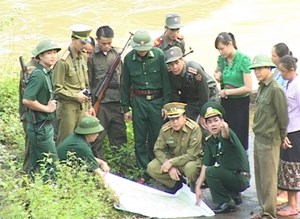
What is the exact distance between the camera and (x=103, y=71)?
807 centimetres

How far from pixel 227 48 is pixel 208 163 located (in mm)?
1184

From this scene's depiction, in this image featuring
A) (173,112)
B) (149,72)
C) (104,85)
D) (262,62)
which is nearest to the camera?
(262,62)

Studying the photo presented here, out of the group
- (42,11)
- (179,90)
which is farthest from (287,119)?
(42,11)

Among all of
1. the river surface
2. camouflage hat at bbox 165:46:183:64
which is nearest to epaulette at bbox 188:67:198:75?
camouflage hat at bbox 165:46:183:64

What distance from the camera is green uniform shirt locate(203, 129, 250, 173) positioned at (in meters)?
6.89

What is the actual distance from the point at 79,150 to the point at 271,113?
182cm

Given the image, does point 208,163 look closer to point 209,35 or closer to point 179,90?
point 179,90

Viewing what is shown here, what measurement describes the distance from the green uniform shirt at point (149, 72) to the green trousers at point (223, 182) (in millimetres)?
1136

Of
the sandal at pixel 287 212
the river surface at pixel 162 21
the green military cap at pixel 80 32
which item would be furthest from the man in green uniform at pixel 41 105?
the river surface at pixel 162 21

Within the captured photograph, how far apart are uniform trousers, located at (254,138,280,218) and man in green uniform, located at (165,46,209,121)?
1.14 metres

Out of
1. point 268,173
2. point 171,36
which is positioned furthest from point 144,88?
point 268,173

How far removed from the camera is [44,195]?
5891mm

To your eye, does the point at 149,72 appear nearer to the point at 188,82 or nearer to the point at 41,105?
the point at 188,82

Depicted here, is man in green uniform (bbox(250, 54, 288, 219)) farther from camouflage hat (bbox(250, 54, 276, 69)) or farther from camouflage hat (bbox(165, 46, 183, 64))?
camouflage hat (bbox(165, 46, 183, 64))
